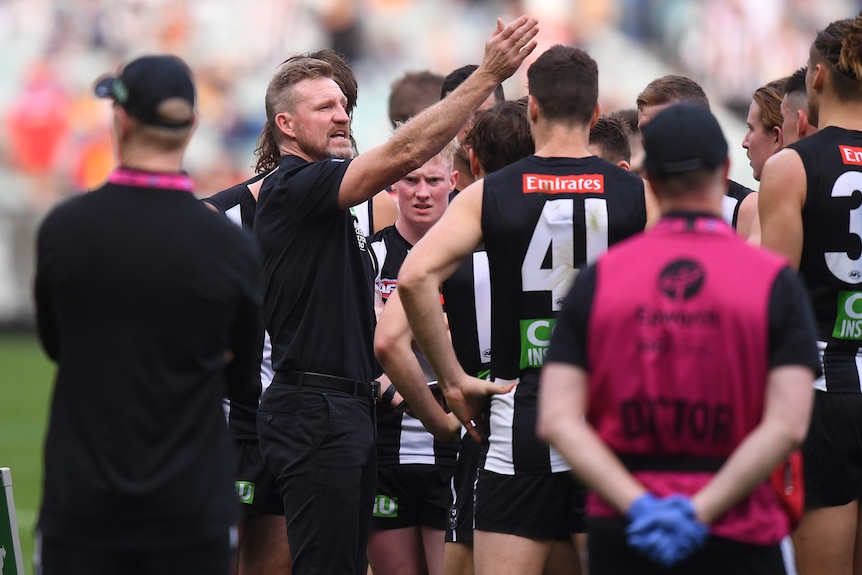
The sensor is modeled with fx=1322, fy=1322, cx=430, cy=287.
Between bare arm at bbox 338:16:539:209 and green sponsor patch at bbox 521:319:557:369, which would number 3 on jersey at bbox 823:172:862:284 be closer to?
green sponsor patch at bbox 521:319:557:369

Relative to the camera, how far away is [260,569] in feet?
20.5

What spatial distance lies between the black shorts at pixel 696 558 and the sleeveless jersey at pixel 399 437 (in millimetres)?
2653

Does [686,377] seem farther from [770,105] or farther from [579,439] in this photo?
[770,105]

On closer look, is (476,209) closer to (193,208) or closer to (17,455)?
(193,208)

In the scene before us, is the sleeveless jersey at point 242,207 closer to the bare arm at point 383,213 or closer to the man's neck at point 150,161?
the bare arm at point 383,213

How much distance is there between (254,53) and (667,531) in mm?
23653

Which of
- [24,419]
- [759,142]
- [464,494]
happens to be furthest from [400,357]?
[24,419]

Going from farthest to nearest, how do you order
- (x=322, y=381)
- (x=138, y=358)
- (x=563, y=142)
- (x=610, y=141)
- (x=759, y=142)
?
(x=759, y=142) < (x=610, y=141) < (x=322, y=381) < (x=563, y=142) < (x=138, y=358)

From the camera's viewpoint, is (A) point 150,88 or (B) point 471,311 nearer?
(A) point 150,88

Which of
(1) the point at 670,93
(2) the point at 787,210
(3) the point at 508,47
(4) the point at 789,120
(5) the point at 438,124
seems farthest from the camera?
(1) the point at 670,93

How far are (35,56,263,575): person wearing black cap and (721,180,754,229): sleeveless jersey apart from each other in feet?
9.80

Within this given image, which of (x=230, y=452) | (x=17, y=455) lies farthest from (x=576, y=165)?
(x=17, y=455)

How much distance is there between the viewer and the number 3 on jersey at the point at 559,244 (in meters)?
4.60

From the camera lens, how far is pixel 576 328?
3.51 m
